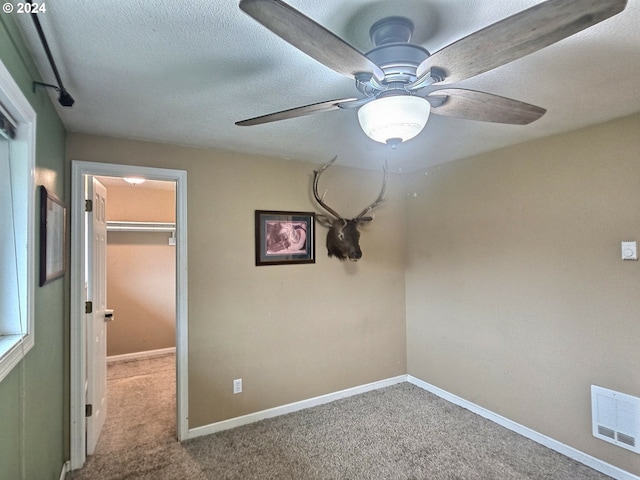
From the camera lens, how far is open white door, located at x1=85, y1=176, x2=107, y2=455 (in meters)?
2.61

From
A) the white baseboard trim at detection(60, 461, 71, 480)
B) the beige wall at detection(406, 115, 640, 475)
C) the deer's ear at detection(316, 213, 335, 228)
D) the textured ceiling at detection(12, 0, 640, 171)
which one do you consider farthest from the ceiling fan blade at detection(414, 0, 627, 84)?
the white baseboard trim at detection(60, 461, 71, 480)

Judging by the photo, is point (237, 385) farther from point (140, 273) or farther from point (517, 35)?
point (517, 35)

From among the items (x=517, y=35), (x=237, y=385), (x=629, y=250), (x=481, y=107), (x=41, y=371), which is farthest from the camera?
(x=237, y=385)

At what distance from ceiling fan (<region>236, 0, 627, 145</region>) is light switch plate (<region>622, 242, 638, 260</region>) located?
1327 mm

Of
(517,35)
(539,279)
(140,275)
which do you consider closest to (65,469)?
(140,275)

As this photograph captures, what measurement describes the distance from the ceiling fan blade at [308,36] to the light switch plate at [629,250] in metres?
2.07

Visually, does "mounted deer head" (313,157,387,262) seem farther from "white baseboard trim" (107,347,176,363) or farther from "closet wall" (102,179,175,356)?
"white baseboard trim" (107,347,176,363)

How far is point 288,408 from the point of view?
3195 mm

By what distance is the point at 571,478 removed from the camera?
226cm

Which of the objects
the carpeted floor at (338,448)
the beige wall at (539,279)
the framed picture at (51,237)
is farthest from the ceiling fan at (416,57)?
the carpeted floor at (338,448)

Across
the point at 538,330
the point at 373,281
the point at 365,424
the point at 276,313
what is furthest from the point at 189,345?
the point at 538,330

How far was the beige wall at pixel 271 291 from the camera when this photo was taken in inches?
112

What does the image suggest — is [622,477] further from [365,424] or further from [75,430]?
[75,430]

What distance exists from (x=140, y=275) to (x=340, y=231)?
319 centimetres
